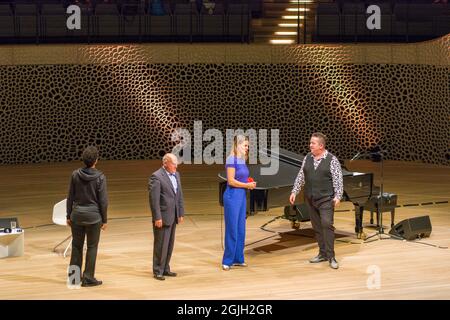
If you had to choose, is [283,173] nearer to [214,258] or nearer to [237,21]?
[214,258]

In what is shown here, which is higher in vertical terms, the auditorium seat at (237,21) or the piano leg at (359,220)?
the auditorium seat at (237,21)

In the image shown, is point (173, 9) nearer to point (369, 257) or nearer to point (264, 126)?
point (264, 126)

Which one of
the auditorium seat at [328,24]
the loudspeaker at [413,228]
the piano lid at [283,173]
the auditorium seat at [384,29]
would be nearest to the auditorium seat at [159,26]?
the auditorium seat at [328,24]

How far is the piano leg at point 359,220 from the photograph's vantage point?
36.0 feet

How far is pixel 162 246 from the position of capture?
933cm

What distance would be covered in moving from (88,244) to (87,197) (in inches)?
18.8

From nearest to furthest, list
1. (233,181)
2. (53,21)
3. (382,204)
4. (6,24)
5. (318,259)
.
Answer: (233,181) < (318,259) < (382,204) < (6,24) < (53,21)

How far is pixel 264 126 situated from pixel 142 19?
10.2 ft

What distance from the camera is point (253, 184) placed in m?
9.67

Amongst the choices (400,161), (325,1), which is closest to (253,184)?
(400,161)

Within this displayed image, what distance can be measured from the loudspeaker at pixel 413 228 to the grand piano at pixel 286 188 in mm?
458

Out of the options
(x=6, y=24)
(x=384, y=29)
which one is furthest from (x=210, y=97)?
(x=6, y=24)

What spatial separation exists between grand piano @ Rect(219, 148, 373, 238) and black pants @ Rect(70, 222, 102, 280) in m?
1.56

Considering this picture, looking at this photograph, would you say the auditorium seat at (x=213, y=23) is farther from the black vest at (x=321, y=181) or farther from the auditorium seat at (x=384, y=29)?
the black vest at (x=321, y=181)
